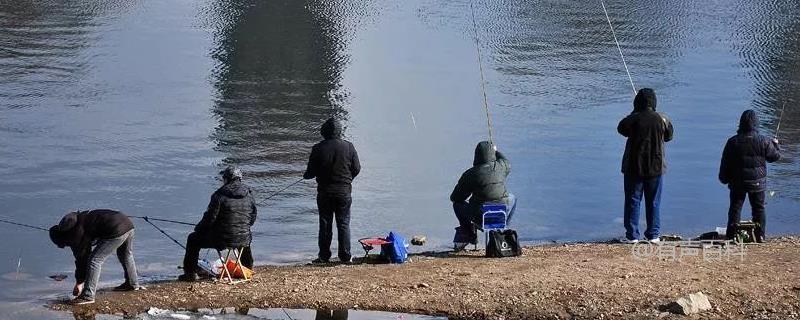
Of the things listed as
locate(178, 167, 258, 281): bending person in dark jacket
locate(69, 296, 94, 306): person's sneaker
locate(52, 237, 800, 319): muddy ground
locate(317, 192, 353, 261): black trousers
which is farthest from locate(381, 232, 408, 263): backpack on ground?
locate(69, 296, 94, 306): person's sneaker

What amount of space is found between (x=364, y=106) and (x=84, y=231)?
11.4 meters

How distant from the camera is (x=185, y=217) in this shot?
1658cm

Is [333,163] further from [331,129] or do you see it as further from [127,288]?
[127,288]

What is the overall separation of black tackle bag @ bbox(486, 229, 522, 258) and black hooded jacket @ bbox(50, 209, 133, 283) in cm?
384

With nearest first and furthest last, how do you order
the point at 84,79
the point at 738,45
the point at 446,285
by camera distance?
the point at 446,285
the point at 84,79
the point at 738,45

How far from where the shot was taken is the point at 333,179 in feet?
46.9

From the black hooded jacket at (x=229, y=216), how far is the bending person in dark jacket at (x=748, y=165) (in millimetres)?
5397

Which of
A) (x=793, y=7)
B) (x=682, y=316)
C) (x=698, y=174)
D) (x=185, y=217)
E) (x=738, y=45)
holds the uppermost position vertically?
(x=793, y=7)

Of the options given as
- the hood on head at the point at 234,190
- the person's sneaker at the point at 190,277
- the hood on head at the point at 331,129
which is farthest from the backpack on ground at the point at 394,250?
the person's sneaker at the point at 190,277

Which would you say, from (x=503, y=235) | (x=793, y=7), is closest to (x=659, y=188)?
(x=503, y=235)

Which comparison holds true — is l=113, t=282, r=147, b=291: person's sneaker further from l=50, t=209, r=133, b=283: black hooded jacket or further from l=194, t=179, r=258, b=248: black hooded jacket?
l=194, t=179, r=258, b=248: black hooded jacket

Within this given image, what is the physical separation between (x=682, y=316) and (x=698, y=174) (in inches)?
323

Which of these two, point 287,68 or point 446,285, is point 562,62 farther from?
point 446,285

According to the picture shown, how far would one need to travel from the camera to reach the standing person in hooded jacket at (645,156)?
14.7 meters
